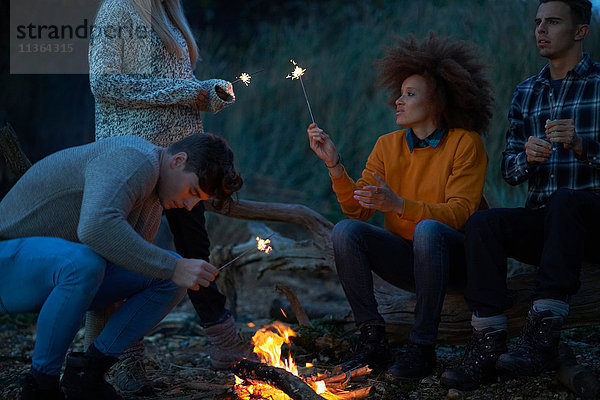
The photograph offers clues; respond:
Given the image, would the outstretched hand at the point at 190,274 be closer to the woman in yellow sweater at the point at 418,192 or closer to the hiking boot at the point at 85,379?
the hiking boot at the point at 85,379

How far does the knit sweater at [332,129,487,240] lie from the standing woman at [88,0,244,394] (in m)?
0.70

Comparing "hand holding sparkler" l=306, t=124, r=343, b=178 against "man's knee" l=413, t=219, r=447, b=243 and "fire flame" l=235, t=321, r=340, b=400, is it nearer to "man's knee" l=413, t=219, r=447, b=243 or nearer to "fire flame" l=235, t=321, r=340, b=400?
"man's knee" l=413, t=219, r=447, b=243

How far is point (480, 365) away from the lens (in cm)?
251

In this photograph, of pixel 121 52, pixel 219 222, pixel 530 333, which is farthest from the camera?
pixel 219 222

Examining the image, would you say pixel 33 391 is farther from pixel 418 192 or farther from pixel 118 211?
pixel 418 192

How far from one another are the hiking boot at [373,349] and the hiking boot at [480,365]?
369mm

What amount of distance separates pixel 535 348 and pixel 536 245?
469 millimetres

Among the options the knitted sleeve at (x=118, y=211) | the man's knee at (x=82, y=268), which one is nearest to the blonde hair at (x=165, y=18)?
the knitted sleeve at (x=118, y=211)

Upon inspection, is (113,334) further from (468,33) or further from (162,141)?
(468,33)

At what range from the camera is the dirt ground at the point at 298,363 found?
2.52m

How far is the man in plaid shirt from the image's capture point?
2377 millimetres

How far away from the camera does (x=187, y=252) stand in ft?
9.31

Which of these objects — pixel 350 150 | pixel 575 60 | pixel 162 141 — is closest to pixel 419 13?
pixel 350 150

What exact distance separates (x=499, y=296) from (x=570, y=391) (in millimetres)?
427
